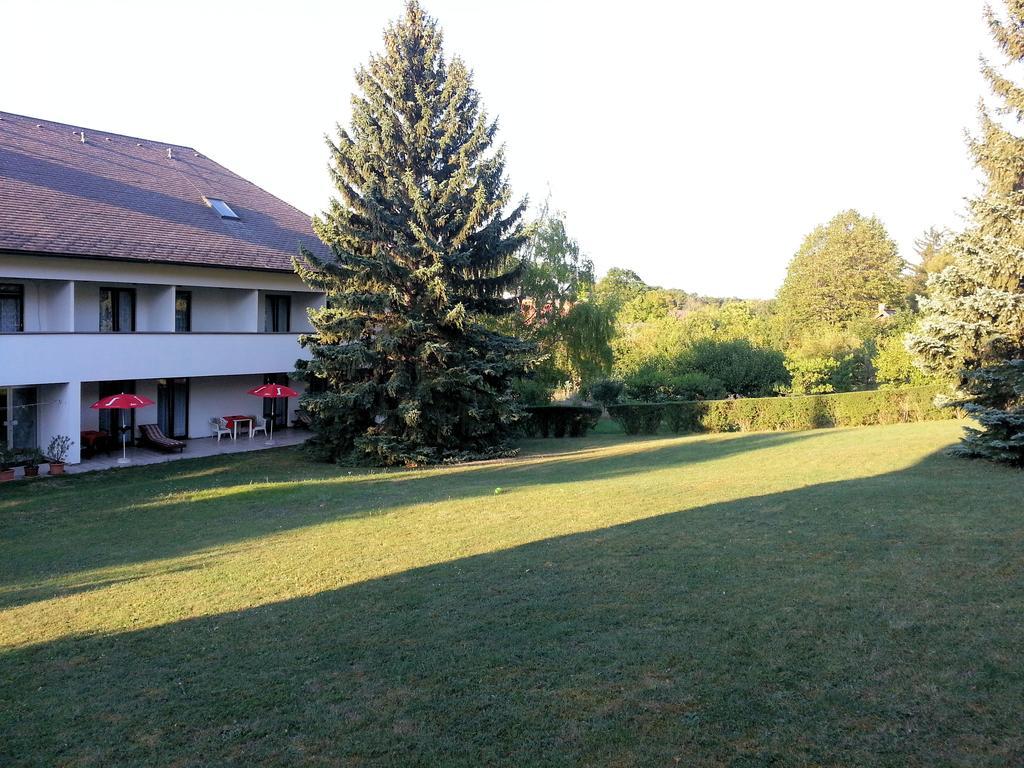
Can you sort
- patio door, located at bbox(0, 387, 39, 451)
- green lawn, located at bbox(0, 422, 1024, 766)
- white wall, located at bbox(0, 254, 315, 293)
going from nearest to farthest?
1. green lawn, located at bbox(0, 422, 1024, 766)
2. white wall, located at bbox(0, 254, 315, 293)
3. patio door, located at bbox(0, 387, 39, 451)

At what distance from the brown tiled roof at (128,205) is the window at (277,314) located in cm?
215

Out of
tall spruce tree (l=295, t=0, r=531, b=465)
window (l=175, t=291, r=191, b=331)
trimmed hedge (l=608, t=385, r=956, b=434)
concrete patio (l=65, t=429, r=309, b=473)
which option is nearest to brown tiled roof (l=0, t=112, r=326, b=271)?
window (l=175, t=291, r=191, b=331)

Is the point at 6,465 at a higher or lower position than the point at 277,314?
lower

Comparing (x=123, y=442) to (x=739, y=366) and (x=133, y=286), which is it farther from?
(x=739, y=366)

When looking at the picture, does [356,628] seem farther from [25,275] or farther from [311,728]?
[25,275]

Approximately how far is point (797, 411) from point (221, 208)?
22.2m

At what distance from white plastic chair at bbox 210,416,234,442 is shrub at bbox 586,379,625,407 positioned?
696 inches

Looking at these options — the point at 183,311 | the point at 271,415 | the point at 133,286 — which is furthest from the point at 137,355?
the point at 271,415

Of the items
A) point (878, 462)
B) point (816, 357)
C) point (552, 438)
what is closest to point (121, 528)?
point (878, 462)

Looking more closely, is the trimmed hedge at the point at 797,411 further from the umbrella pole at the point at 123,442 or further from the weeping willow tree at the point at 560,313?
the umbrella pole at the point at 123,442

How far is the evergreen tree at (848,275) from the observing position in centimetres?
6016

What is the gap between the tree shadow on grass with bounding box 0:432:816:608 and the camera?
10883mm

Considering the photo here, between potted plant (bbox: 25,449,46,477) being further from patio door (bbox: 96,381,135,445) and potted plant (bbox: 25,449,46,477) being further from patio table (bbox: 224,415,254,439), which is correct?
patio table (bbox: 224,415,254,439)

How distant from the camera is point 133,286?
2311 centimetres
